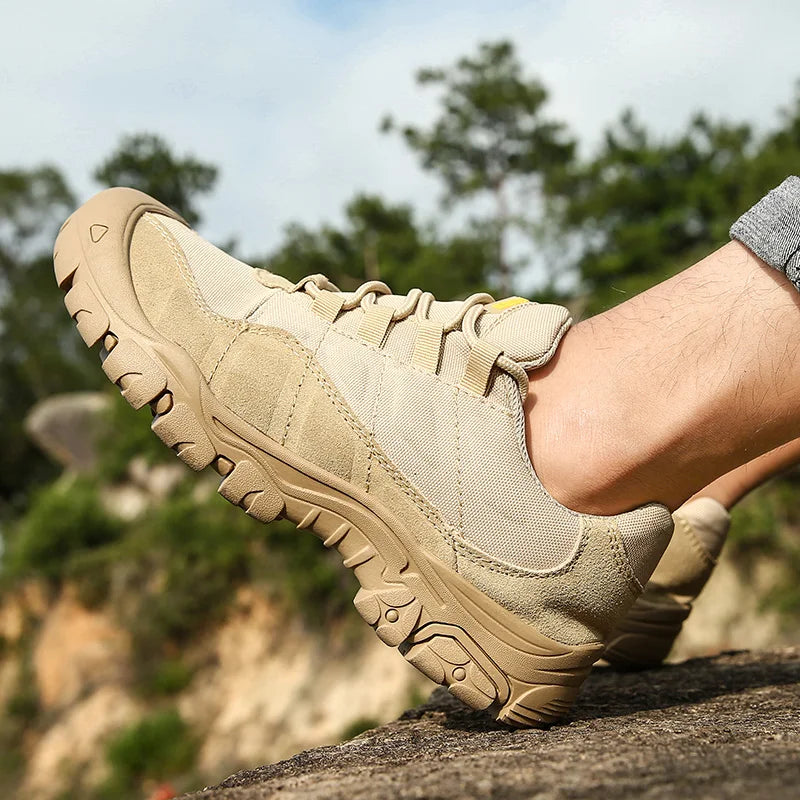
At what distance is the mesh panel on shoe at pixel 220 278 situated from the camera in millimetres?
1267

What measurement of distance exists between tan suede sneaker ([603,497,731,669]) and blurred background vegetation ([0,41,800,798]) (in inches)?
292

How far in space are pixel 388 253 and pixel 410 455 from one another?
10409 millimetres

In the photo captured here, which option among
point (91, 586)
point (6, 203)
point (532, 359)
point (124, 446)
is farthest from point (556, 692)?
point (6, 203)

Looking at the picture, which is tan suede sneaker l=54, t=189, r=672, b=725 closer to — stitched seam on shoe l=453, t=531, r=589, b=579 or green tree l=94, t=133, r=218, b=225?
stitched seam on shoe l=453, t=531, r=589, b=579

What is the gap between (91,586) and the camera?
34.1 ft

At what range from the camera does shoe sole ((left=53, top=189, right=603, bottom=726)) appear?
3.59 feet

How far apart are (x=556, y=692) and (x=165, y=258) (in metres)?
0.82

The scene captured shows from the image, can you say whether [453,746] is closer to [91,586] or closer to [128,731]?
[128,731]

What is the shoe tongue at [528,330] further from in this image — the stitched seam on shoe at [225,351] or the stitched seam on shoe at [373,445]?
the stitched seam on shoe at [225,351]

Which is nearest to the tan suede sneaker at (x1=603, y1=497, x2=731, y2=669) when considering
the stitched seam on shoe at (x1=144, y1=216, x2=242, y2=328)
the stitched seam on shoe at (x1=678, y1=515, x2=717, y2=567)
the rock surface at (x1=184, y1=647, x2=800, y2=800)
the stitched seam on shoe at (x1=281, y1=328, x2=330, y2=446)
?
the stitched seam on shoe at (x1=678, y1=515, x2=717, y2=567)

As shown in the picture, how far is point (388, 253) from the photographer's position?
37.2ft

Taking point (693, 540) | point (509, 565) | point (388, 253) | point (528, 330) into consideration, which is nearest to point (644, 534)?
point (509, 565)

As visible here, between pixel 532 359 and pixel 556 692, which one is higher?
pixel 532 359

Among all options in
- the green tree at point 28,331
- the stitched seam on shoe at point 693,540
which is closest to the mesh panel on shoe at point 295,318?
the stitched seam on shoe at point 693,540
